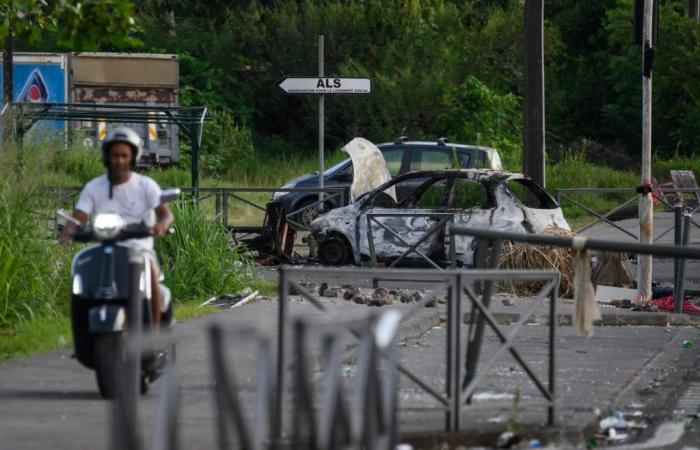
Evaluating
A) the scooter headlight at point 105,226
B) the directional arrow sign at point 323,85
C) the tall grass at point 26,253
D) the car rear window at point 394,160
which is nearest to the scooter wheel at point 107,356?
the scooter headlight at point 105,226

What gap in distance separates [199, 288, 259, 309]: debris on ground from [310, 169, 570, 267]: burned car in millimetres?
2682

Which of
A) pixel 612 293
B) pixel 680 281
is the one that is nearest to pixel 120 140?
pixel 680 281

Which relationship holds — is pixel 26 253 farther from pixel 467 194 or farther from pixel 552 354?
pixel 467 194

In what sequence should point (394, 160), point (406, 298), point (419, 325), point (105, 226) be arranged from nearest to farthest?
1. point (105, 226)
2. point (419, 325)
3. point (406, 298)
4. point (394, 160)

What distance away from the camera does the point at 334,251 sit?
17.8 metres

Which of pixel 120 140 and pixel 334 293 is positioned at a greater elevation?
pixel 120 140

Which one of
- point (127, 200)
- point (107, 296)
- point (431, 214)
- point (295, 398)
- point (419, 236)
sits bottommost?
point (419, 236)

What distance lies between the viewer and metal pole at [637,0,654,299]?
14602 mm

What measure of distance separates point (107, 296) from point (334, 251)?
32.3 feet

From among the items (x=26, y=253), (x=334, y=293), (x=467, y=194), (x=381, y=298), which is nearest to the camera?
(x=26, y=253)

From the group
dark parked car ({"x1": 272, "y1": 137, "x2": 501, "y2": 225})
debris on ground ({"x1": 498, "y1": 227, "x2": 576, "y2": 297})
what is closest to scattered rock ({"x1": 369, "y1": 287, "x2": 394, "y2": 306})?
debris on ground ({"x1": 498, "y1": 227, "x2": 576, "y2": 297})

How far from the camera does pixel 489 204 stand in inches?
651

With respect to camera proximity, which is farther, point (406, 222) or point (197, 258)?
point (406, 222)

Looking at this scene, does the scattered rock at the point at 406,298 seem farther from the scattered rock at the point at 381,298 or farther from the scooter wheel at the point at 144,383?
the scooter wheel at the point at 144,383
